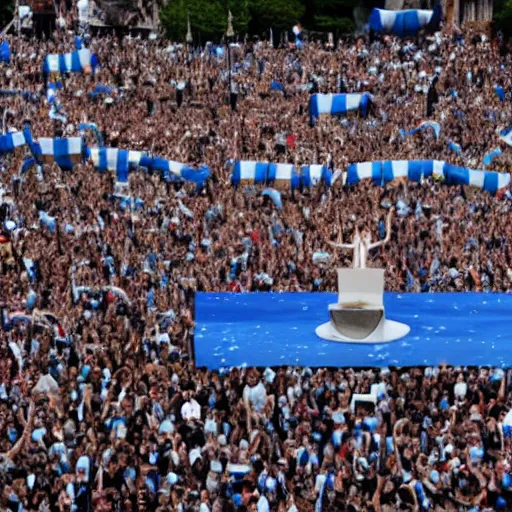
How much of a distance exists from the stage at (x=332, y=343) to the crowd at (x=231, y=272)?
613mm

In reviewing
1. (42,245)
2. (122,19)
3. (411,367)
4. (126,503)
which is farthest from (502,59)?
(126,503)

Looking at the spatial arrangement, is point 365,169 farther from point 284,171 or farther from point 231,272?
point 231,272

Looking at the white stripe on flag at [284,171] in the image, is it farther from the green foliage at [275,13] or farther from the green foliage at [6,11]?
the green foliage at [6,11]

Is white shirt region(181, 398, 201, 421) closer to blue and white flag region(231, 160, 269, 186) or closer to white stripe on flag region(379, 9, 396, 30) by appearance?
blue and white flag region(231, 160, 269, 186)

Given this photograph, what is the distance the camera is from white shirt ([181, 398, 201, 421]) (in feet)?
70.1

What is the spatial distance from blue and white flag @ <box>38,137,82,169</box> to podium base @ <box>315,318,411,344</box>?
46.7ft

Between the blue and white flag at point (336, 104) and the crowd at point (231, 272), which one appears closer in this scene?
the crowd at point (231, 272)

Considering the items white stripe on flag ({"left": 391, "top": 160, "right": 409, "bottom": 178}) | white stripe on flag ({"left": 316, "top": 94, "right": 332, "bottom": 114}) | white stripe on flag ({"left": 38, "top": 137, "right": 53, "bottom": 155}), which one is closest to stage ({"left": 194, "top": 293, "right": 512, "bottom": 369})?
white stripe on flag ({"left": 391, "top": 160, "right": 409, "bottom": 178})

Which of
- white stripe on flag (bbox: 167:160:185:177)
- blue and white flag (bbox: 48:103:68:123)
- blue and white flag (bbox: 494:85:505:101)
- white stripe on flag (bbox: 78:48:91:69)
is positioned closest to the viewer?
white stripe on flag (bbox: 167:160:185:177)

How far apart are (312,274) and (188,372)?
8598 mm

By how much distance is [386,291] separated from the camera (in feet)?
103

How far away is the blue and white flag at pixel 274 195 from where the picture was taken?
37.2 m

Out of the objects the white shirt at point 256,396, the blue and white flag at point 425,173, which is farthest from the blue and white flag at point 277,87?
the white shirt at point 256,396

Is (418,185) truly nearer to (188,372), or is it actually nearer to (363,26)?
(188,372)
